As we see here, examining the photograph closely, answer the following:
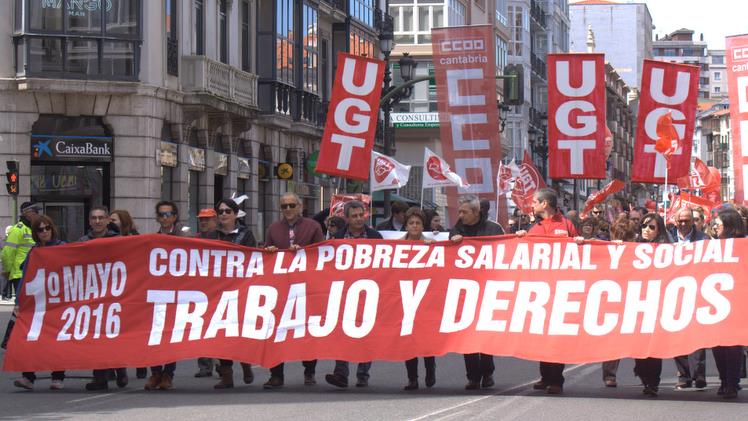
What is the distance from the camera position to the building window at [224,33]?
37.5m

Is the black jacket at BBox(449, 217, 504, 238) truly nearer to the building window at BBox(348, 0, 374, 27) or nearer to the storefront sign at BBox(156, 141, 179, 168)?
the storefront sign at BBox(156, 141, 179, 168)

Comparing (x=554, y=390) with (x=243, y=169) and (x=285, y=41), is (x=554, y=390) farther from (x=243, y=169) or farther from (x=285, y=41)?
(x=285, y=41)

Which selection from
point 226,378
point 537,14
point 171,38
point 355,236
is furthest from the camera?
A: point 537,14

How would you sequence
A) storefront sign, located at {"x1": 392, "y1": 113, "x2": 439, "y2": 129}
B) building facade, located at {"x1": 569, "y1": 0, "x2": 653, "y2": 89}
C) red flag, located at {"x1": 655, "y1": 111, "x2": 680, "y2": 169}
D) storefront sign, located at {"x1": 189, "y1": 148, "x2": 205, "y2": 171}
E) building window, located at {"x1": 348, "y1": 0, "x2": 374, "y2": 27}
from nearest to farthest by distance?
red flag, located at {"x1": 655, "y1": 111, "x2": 680, "y2": 169}
storefront sign, located at {"x1": 189, "y1": 148, "x2": 205, "y2": 171}
building window, located at {"x1": 348, "y1": 0, "x2": 374, "y2": 27}
storefront sign, located at {"x1": 392, "y1": 113, "x2": 439, "y2": 129}
building facade, located at {"x1": 569, "y1": 0, "x2": 653, "y2": 89}

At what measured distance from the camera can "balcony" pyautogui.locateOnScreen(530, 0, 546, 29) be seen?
91.0m

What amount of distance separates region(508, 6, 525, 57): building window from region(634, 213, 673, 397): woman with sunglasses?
71.2 meters

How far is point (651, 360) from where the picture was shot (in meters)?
13.3

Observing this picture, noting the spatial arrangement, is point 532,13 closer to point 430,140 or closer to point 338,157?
point 430,140

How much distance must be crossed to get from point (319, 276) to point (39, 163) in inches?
726

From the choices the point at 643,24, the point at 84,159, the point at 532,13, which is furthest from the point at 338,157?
the point at 643,24

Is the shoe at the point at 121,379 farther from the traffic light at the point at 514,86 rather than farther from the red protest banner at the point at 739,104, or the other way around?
the traffic light at the point at 514,86

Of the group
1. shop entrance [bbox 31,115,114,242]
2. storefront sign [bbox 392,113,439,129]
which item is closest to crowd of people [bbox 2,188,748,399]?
shop entrance [bbox 31,115,114,242]

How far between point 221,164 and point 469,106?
15195 millimetres

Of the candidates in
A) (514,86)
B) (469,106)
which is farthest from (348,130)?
(514,86)
